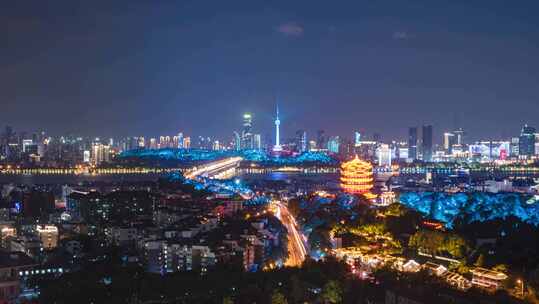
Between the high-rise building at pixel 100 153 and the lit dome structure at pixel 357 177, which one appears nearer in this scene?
the lit dome structure at pixel 357 177

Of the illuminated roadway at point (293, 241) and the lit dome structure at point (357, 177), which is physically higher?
the lit dome structure at point (357, 177)

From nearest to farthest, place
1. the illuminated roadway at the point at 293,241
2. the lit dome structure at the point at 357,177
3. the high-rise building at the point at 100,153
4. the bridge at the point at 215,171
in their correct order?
the illuminated roadway at the point at 293,241
the lit dome structure at the point at 357,177
the bridge at the point at 215,171
the high-rise building at the point at 100,153

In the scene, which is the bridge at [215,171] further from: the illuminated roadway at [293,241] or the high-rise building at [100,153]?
the illuminated roadway at [293,241]

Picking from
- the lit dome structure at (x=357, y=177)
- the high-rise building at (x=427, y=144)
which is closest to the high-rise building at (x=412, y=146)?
the high-rise building at (x=427, y=144)

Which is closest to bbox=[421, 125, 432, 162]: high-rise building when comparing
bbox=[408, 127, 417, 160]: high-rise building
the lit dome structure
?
bbox=[408, 127, 417, 160]: high-rise building

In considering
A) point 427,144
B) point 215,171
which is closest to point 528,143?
point 427,144

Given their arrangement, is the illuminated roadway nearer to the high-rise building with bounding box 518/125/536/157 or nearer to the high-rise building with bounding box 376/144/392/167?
the high-rise building with bounding box 376/144/392/167

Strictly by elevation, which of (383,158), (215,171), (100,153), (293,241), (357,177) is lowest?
(293,241)

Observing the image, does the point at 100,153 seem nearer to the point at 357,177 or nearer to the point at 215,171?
the point at 215,171
